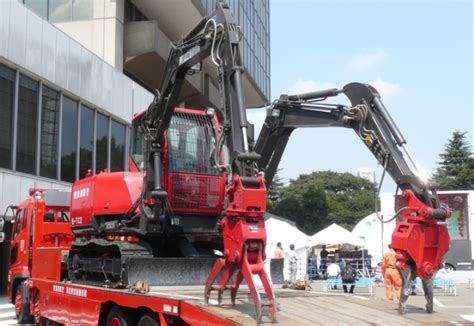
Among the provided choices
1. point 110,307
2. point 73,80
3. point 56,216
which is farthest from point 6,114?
point 110,307

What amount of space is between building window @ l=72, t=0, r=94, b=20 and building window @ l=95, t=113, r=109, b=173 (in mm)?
4825

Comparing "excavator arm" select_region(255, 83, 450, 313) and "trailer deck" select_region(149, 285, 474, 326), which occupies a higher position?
"excavator arm" select_region(255, 83, 450, 313)

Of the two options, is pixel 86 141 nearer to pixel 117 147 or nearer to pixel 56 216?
pixel 117 147

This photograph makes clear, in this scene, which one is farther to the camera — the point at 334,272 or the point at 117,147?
the point at 117,147

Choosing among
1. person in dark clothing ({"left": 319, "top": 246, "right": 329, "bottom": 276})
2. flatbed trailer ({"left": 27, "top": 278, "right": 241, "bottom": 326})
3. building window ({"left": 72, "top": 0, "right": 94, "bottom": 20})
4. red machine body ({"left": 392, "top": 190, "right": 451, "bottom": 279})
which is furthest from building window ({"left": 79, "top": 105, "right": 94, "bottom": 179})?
red machine body ({"left": 392, "top": 190, "right": 451, "bottom": 279})

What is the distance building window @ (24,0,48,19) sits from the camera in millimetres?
26266

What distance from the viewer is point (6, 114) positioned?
19.4 metres

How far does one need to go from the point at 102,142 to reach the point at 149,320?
17961 mm

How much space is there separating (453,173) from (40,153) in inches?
2011

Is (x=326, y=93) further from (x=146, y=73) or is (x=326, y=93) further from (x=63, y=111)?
(x=146, y=73)

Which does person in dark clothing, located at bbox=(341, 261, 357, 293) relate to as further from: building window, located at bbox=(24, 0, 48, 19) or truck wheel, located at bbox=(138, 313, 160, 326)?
building window, located at bbox=(24, 0, 48, 19)

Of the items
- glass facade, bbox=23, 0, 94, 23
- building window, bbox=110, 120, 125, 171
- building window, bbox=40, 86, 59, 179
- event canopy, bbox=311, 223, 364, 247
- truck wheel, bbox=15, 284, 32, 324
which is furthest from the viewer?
event canopy, bbox=311, 223, 364, 247

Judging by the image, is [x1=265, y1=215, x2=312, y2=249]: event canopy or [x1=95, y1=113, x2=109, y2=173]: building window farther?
[x1=265, y1=215, x2=312, y2=249]: event canopy

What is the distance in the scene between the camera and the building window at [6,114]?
19.0 metres
